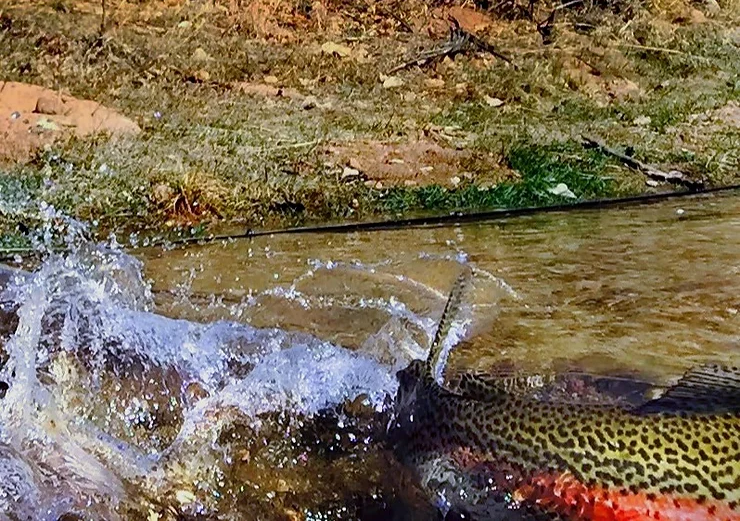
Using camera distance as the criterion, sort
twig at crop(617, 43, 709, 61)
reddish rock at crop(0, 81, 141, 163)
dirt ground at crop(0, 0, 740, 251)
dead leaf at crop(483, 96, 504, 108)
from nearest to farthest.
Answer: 1. dirt ground at crop(0, 0, 740, 251)
2. reddish rock at crop(0, 81, 141, 163)
3. dead leaf at crop(483, 96, 504, 108)
4. twig at crop(617, 43, 709, 61)

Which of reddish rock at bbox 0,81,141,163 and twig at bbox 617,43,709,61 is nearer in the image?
reddish rock at bbox 0,81,141,163

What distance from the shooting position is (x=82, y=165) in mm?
5246

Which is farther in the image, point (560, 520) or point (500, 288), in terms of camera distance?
point (500, 288)

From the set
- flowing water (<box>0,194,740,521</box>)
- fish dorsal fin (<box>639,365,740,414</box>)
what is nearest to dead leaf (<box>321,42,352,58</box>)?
flowing water (<box>0,194,740,521</box>)

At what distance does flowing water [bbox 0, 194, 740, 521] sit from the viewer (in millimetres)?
3152

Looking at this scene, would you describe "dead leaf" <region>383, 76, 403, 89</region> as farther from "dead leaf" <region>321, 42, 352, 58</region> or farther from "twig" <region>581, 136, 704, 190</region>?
"twig" <region>581, 136, 704, 190</region>

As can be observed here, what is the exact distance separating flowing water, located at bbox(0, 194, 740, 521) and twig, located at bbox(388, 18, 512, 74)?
2.10m

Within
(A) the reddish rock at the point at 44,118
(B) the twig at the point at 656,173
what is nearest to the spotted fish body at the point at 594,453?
(B) the twig at the point at 656,173

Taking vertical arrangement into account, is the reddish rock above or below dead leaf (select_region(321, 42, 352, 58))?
below

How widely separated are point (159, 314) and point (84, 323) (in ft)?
1.02

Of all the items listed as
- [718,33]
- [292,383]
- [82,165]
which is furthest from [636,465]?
[718,33]

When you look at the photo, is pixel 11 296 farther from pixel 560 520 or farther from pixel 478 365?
pixel 560 520

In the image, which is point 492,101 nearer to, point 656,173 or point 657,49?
point 656,173

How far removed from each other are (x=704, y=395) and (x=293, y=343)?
61.4 inches
